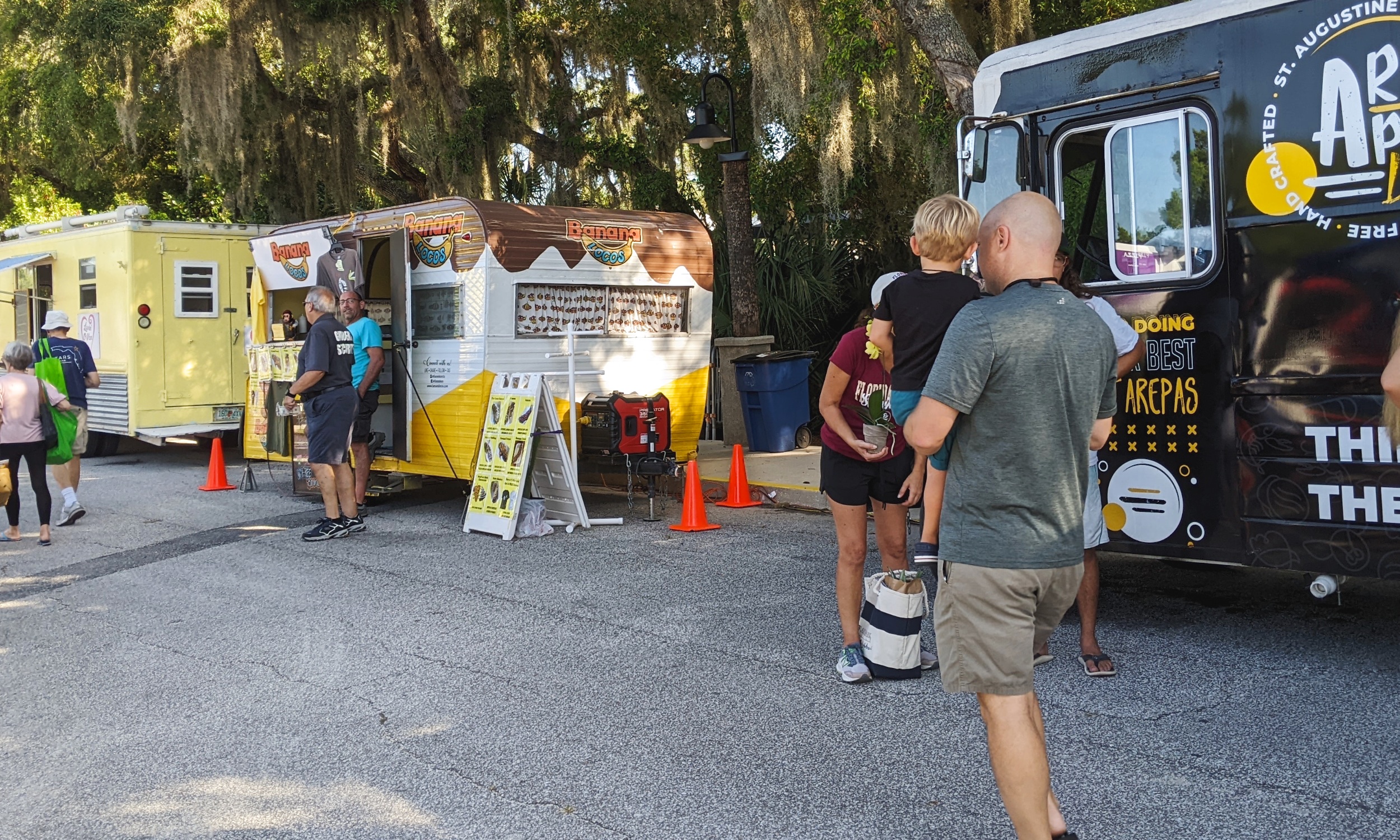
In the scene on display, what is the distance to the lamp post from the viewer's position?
13.9 metres

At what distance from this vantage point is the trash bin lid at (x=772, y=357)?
1326cm

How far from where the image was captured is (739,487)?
10711mm

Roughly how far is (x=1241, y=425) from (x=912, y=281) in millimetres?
1905

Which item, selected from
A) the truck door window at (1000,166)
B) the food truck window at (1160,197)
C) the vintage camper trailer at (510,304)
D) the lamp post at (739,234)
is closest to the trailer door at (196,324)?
the vintage camper trailer at (510,304)

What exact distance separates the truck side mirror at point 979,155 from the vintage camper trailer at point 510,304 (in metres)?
4.63

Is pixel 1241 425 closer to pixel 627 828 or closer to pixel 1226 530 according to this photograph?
pixel 1226 530

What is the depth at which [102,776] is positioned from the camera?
4477 millimetres

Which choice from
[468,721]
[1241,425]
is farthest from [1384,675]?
[468,721]

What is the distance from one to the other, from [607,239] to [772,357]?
3.15m

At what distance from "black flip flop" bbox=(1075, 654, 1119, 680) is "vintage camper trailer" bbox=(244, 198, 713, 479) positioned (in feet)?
18.6

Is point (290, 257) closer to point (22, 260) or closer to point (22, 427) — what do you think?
point (22, 427)

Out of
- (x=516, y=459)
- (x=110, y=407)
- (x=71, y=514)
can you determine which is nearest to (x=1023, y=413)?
(x=516, y=459)

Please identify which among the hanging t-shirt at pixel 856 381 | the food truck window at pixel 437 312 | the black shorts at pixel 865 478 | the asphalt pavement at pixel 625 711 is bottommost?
the asphalt pavement at pixel 625 711

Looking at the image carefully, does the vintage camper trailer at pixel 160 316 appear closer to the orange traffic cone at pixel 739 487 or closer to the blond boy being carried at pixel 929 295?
the orange traffic cone at pixel 739 487
